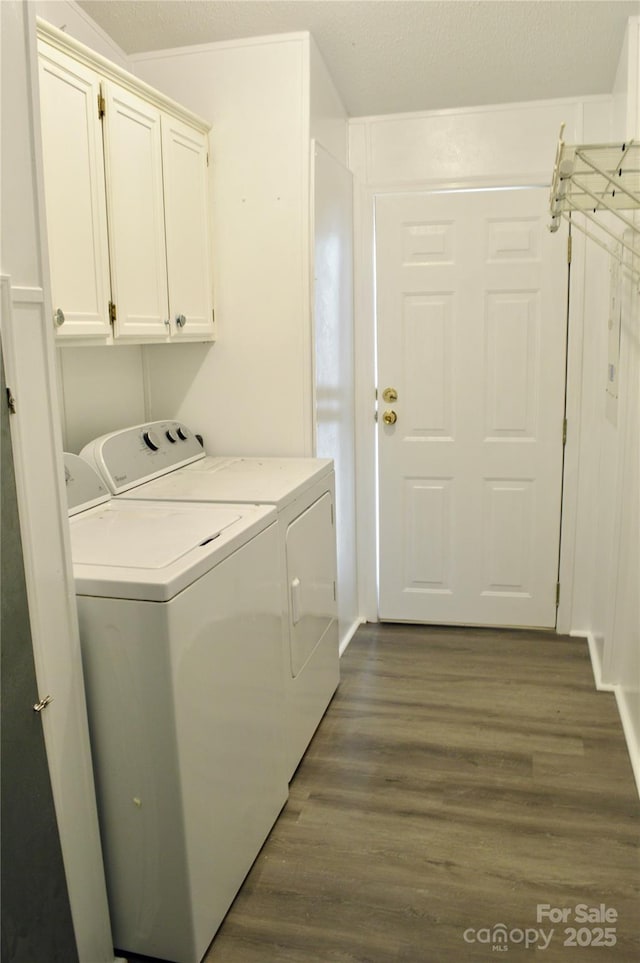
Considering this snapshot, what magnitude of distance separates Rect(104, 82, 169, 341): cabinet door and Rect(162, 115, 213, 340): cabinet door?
0.23 feet

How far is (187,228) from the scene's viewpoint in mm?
2764

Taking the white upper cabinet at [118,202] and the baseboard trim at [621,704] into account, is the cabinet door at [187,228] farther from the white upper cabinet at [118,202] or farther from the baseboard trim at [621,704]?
the baseboard trim at [621,704]

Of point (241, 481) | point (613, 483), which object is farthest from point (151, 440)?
point (613, 483)

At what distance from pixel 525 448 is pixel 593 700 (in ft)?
3.79

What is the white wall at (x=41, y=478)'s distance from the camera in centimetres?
134

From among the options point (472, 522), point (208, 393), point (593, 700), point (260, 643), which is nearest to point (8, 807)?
point (260, 643)

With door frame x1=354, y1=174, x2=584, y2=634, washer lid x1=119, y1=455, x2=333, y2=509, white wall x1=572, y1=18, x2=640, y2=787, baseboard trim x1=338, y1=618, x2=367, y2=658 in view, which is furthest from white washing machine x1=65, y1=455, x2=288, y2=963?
door frame x1=354, y1=174, x2=584, y2=634

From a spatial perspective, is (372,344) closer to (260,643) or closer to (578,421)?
(578,421)

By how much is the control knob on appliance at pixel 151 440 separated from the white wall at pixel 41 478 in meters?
1.20

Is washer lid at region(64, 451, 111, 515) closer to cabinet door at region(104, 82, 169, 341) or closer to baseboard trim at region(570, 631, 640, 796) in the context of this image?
cabinet door at region(104, 82, 169, 341)

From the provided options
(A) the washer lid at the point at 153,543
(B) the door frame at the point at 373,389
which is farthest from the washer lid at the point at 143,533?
(B) the door frame at the point at 373,389

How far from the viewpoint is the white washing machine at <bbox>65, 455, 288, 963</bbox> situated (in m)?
1.61

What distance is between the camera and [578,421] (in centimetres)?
345

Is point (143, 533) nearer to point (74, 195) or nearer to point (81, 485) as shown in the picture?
point (81, 485)
